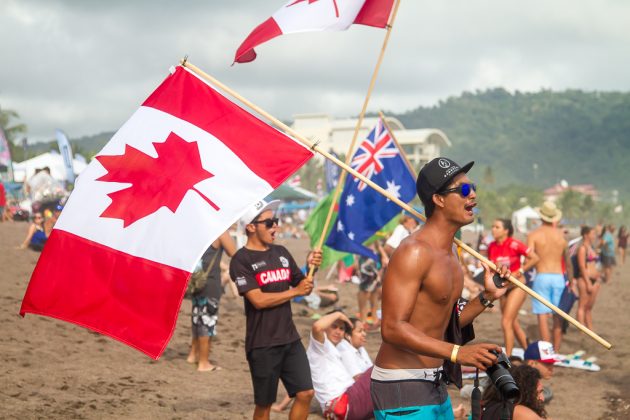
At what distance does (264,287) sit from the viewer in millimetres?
5574

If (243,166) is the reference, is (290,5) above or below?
above

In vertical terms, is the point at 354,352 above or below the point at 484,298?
below

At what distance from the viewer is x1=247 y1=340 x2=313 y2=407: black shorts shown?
5484 millimetres

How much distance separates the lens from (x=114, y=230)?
180 inches

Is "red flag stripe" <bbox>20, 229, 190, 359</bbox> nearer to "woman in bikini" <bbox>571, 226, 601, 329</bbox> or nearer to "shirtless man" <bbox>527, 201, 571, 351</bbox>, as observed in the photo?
"shirtless man" <bbox>527, 201, 571, 351</bbox>

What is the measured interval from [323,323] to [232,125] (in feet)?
7.77

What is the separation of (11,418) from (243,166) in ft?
9.98

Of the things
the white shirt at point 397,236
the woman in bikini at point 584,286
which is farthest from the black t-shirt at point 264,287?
the woman in bikini at point 584,286

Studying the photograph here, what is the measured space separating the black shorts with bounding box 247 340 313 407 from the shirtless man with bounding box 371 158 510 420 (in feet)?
6.27

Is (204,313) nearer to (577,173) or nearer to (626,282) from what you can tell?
(626,282)

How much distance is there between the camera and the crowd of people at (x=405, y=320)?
11.4 feet

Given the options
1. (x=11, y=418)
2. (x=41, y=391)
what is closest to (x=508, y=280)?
(x=11, y=418)

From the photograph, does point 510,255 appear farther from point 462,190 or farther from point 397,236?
point 462,190

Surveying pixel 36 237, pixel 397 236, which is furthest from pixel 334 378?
pixel 36 237
